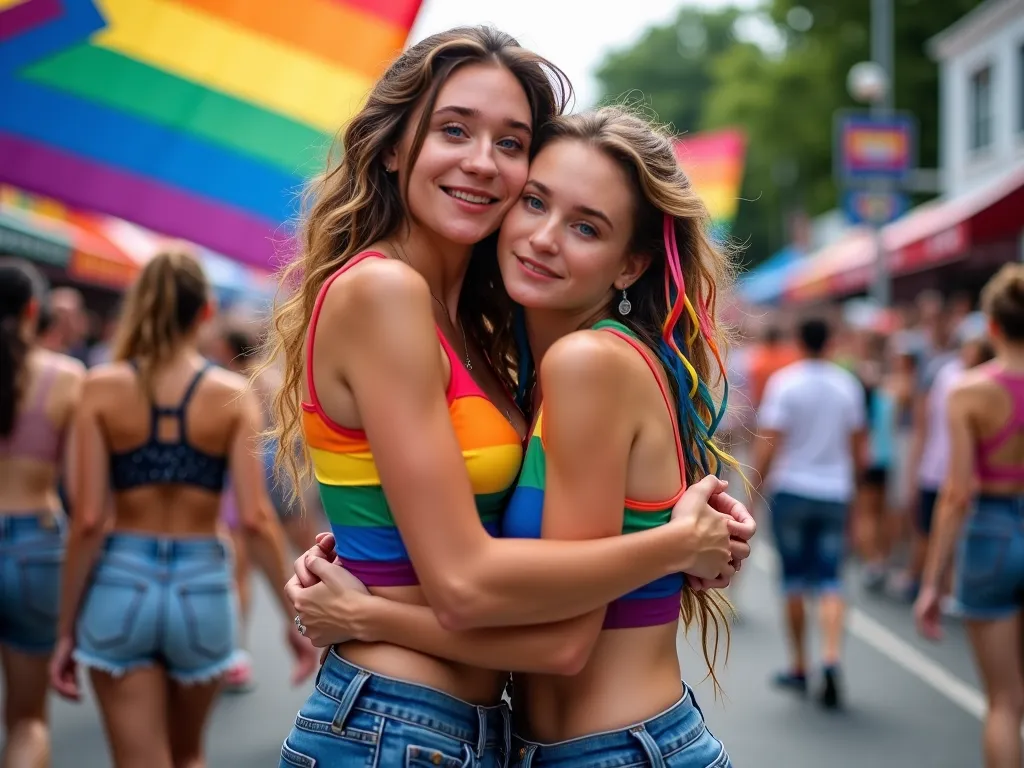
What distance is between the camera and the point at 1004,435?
5199 mm

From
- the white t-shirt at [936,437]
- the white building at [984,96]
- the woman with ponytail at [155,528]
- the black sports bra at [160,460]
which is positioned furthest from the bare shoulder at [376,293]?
the white building at [984,96]

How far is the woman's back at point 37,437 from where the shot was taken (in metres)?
4.82

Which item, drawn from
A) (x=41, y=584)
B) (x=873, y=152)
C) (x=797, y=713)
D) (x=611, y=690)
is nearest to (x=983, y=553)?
(x=797, y=713)

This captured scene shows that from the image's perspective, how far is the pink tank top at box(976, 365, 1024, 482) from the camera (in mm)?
5148

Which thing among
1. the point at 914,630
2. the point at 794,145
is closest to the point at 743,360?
the point at 914,630

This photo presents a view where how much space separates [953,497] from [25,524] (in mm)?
3729

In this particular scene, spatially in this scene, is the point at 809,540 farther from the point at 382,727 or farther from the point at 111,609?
the point at 382,727

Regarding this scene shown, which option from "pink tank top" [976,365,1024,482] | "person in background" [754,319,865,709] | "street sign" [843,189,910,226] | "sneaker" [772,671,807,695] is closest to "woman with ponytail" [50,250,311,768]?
"pink tank top" [976,365,1024,482]

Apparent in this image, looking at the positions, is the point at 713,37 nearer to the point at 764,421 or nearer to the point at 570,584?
the point at 764,421

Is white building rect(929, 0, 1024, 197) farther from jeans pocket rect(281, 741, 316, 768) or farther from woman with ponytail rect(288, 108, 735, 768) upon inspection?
jeans pocket rect(281, 741, 316, 768)

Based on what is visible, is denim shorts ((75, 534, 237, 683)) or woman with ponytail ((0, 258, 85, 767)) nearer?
Result: denim shorts ((75, 534, 237, 683))

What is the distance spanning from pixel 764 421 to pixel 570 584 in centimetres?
623

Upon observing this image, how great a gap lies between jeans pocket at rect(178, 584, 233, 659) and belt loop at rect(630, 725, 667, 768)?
2243 millimetres

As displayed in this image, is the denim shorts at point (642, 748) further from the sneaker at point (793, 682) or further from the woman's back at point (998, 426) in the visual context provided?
the sneaker at point (793, 682)
